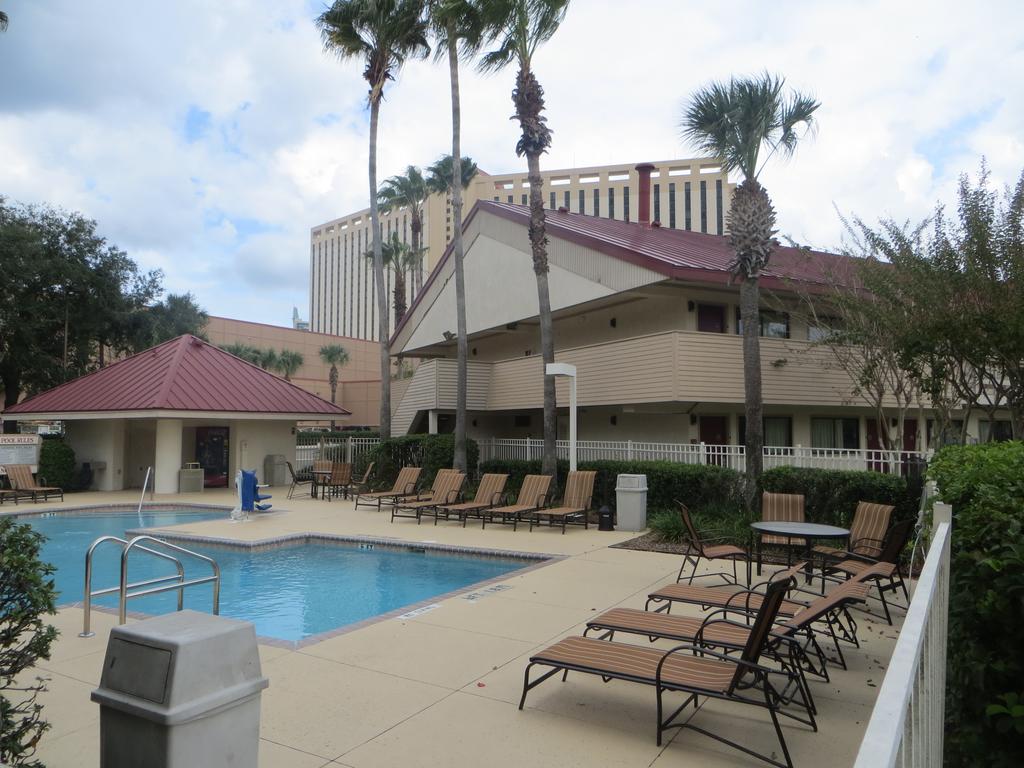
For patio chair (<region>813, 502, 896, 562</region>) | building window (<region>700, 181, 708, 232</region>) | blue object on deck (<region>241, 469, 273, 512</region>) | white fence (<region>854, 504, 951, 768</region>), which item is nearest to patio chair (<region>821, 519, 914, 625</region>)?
patio chair (<region>813, 502, 896, 562</region>)

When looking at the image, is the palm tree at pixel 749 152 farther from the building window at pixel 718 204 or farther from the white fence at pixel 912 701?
the building window at pixel 718 204

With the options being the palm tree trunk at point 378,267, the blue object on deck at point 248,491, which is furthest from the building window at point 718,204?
the blue object on deck at point 248,491

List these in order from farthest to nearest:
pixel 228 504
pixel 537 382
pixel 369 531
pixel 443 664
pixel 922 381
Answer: pixel 537 382 → pixel 228 504 → pixel 369 531 → pixel 922 381 → pixel 443 664

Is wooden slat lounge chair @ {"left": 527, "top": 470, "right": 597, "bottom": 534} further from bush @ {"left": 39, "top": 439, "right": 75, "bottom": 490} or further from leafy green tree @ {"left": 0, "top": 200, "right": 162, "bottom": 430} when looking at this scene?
leafy green tree @ {"left": 0, "top": 200, "right": 162, "bottom": 430}

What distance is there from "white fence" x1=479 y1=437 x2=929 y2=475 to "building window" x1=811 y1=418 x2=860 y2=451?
3422 millimetres

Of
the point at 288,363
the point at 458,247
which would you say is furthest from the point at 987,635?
the point at 288,363

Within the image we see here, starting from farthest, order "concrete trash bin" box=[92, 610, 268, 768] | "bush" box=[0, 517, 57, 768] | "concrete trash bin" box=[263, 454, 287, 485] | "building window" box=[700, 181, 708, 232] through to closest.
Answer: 1. "building window" box=[700, 181, 708, 232]
2. "concrete trash bin" box=[263, 454, 287, 485]
3. "bush" box=[0, 517, 57, 768]
4. "concrete trash bin" box=[92, 610, 268, 768]

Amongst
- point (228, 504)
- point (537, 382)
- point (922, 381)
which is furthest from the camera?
point (537, 382)

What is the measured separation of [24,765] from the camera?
3.26m

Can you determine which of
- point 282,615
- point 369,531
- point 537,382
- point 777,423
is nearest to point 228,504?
point 369,531

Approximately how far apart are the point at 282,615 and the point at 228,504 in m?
12.5

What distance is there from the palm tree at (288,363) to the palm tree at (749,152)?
41609mm

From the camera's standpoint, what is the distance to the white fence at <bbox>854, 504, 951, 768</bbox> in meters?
1.39

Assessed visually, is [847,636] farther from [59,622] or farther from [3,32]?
[3,32]
